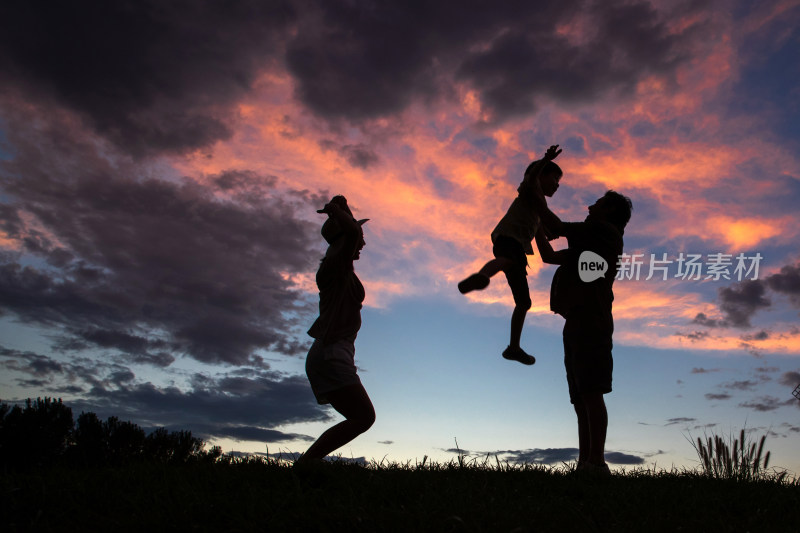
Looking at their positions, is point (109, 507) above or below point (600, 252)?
below

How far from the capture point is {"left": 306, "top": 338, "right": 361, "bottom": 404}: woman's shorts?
625 centimetres

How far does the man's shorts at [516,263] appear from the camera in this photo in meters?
7.50

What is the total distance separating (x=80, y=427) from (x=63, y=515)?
18345 mm

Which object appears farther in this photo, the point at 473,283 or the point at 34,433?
the point at 34,433

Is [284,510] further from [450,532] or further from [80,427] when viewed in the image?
[80,427]

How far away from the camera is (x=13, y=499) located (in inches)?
221

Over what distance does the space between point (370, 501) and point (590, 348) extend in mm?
3059

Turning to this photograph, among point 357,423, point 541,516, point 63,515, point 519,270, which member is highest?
point 519,270

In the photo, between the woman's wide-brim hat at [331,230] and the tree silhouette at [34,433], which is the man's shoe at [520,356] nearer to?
the woman's wide-brim hat at [331,230]

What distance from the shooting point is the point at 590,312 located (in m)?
6.89

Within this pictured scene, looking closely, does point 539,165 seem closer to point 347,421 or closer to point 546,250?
point 546,250

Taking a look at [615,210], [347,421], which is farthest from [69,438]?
[615,210]

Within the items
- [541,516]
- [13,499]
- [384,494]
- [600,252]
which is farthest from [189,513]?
[600,252]

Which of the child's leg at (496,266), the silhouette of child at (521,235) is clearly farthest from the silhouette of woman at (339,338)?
the silhouette of child at (521,235)
